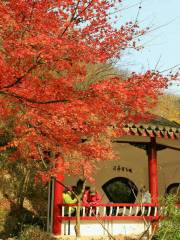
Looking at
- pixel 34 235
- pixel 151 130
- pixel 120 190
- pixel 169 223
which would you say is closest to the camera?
pixel 169 223

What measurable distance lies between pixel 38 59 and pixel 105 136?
410 cm

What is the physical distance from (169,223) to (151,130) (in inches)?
119

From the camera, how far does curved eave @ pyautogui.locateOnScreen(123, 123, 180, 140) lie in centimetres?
1211

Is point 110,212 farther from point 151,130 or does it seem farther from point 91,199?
point 151,130

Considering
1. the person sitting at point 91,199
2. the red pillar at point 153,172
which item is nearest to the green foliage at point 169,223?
the red pillar at point 153,172

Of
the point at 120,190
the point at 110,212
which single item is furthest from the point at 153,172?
the point at 120,190

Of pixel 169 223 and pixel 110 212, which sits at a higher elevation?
pixel 110 212

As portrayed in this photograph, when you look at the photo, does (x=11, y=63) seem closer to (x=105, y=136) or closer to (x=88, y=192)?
(x=105, y=136)

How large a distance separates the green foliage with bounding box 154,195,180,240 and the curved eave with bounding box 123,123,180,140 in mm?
2365

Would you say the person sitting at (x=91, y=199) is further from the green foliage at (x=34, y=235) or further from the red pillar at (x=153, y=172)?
the red pillar at (x=153, y=172)

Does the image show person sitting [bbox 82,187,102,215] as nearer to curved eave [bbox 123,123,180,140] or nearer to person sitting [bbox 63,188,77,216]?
person sitting [bbox 63,188,77,216]

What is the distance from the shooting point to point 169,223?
10938 mm

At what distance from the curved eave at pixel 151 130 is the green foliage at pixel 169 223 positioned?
2365mm

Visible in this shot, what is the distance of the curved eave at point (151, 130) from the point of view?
39.7 ft
